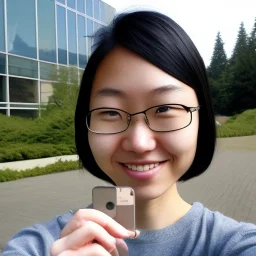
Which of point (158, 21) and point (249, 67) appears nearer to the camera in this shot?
point (158, 21)

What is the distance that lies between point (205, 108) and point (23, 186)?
7671 millimetres

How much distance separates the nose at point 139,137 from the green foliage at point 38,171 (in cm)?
814

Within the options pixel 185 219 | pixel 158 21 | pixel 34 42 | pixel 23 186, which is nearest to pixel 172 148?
pixel 185 219

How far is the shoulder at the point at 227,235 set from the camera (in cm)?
106

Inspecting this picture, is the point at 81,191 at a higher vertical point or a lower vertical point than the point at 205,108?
lower

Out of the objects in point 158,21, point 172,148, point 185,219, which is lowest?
point 185,219

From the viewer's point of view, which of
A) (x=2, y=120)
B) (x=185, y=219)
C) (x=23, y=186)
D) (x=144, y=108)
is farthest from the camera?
(x=2, y=120)

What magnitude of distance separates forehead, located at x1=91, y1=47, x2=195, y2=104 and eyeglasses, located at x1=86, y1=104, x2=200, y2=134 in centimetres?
5

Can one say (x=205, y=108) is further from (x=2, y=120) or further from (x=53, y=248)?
(x=2, y=120)

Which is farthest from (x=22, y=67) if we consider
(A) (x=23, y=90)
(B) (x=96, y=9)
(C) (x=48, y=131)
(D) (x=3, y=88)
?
(B) (x=96, y=9)

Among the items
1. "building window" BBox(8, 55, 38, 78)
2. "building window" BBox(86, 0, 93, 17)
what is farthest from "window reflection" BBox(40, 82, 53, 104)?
"building window" BBox(86, 0, 93, 17)

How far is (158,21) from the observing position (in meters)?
1.16

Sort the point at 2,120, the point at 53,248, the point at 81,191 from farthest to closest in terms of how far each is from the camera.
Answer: the point at 2,120, the point at 81,191, the point at 53,248

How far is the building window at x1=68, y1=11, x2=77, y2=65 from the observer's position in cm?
2000
